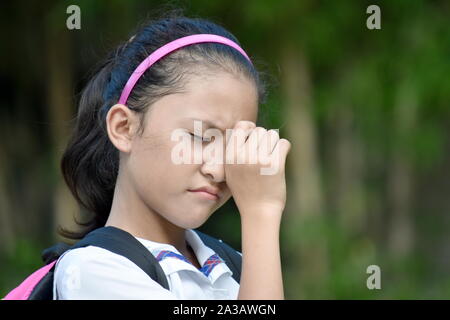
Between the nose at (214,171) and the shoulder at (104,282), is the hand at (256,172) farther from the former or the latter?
the shoulder at (104,282)

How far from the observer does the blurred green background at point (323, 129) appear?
3.31 meters

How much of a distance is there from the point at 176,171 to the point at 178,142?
0.14 feet

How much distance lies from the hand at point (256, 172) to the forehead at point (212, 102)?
0.04 metres

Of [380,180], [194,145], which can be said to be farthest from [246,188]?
[380,180]

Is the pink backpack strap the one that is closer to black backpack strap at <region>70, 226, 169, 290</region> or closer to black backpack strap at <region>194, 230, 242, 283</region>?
black backpack strap at <region>70, 226, 169, 290</region>

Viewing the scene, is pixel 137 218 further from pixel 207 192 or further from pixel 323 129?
pixel 323 129

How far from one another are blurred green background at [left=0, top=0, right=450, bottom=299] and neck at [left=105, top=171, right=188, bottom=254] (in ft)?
6.55

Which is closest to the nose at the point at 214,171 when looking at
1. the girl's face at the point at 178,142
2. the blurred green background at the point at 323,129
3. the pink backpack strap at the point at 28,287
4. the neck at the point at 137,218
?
the girl's face at the point at 178,142

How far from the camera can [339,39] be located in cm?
354

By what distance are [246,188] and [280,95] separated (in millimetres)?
2640

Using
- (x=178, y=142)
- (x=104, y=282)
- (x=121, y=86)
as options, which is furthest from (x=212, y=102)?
(x=104, y=282)

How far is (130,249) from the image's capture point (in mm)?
961

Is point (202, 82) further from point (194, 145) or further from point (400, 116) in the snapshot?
point (400, 116)

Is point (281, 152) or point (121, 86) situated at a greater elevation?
point (121, 86)
